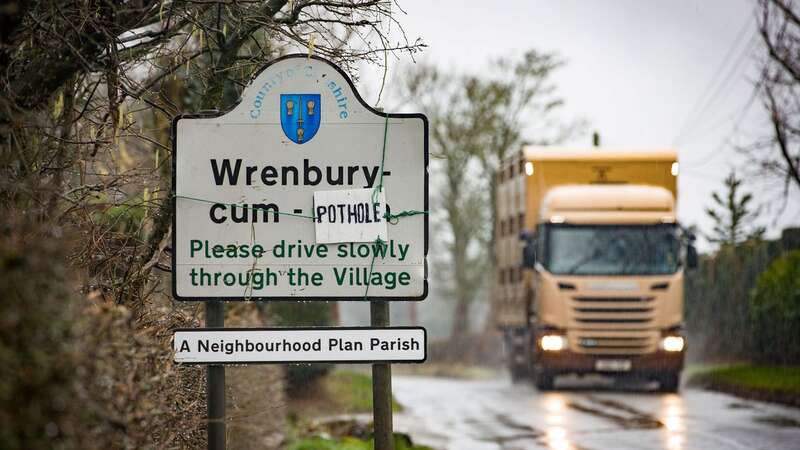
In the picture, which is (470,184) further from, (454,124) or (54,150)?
(54,150)

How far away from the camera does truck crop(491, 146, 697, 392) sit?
21.8m

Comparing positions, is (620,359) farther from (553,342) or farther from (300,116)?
(300,116)

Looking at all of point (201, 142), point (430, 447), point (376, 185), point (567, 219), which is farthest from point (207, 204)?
point (567, 219)

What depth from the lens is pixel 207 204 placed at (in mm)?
6871

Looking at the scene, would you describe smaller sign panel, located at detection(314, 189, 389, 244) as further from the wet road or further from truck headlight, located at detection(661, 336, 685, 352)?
truck headlight, located at detection(661, 336, 685, 352)

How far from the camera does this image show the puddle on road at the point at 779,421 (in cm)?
1580

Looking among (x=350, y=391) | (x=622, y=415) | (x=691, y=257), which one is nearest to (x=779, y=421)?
(x=622, y=415)

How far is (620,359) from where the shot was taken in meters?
22.3

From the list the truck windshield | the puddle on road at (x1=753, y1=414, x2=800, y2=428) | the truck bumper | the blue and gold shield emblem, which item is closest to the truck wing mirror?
the truck windshield

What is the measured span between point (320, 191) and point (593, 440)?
8259 millimetres

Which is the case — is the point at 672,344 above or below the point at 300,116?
below

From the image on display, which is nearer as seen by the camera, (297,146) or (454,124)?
(297,146)

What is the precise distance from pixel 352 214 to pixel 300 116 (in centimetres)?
59

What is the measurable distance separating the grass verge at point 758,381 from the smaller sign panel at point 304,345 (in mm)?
13626
